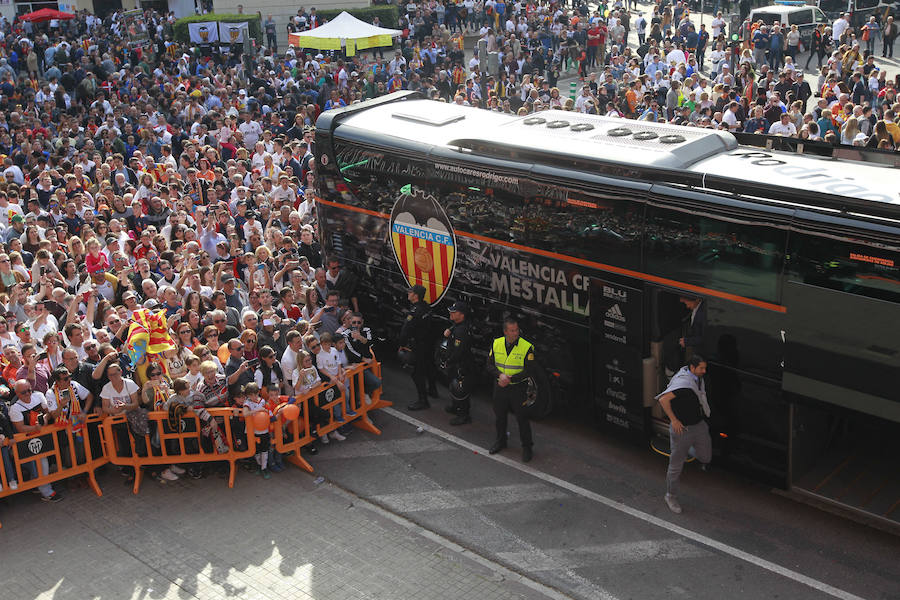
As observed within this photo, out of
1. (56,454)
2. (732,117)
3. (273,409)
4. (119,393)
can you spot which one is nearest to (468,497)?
(273,409)

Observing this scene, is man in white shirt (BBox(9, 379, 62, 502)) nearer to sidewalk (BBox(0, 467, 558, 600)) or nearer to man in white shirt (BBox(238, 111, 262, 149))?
sidewalk (BBox(0, 467, 558, 600))

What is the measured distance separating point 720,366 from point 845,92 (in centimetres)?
1475

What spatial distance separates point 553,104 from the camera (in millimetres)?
22219

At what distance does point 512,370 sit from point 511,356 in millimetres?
155

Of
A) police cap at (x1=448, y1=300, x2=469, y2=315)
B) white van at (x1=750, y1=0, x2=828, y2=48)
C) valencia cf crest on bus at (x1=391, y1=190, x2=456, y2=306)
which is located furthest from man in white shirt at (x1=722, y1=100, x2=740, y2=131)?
white van at (x1=750, y1=0, x2=828, y2=48)

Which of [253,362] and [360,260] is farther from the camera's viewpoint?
[360,260]

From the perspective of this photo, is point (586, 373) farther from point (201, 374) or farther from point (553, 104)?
point (553, 104)

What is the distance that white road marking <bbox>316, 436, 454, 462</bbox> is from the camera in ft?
35.5

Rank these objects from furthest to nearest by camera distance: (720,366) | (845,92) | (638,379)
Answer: (845,92) → (638,379) → (720,366)

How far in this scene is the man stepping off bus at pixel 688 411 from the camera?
888 cm

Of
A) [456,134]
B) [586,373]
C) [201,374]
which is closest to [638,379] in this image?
[586,373]

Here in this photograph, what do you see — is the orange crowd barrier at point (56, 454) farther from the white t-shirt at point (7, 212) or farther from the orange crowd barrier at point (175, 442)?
the white t-shirt at point (7, 212)

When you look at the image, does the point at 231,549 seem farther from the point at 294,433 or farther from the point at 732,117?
the point at 732,117

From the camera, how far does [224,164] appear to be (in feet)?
66.8
